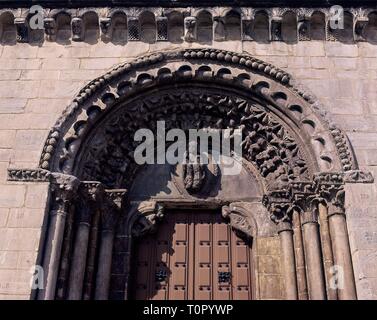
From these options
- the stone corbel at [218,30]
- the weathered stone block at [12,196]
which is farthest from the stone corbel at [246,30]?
the weathered stone block at [12,196]

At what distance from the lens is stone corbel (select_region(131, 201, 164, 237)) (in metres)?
8.80

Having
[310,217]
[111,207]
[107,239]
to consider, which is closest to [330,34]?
[310,217]

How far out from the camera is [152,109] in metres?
9.34

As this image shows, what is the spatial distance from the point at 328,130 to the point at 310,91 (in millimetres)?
791

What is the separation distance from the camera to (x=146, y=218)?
29.1ft

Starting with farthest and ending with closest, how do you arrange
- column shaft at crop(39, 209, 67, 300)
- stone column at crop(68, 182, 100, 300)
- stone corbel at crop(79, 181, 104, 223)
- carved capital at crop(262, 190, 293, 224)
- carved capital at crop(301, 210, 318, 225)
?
carved capital at crop(262, 190, 293, 224) → stone corbel at crop(79, 181, 104, 223) → carved capital at crop(301, 210, 318, 225) → stone column at crop(68, 182, 100, 300) → column shaft at crop(39, 209, 67, 300)

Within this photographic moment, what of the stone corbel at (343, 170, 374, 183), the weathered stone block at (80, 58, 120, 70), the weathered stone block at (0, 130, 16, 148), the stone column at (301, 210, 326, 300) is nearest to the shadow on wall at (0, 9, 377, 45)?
the weathered stone block at (80, 58, 120, 70)

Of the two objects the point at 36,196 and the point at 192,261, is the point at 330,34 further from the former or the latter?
the point at 36,196

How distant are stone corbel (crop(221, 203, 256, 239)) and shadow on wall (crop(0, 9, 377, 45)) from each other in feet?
9.44

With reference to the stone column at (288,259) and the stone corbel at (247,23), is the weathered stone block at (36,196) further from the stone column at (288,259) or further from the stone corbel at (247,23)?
the stone corbel at (247,23)

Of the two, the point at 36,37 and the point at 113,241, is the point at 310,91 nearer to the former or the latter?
the point at 113,241

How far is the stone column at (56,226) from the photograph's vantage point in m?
7.39

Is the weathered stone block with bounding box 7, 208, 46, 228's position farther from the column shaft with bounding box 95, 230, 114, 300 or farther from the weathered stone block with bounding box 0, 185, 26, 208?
the column shaft with bounding box 95, 230, 114, 300

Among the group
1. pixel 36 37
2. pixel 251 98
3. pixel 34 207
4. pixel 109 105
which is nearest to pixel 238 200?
pixel 251 98
